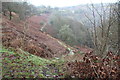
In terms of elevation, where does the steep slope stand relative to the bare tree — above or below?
below

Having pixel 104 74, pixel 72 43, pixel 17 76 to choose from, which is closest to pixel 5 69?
pixel 17 76

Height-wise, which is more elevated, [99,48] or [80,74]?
[99,48]

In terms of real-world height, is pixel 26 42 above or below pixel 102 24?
below

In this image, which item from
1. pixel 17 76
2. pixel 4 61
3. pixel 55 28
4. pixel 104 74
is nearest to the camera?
pixel 104 74

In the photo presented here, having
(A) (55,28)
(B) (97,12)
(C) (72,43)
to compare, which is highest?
(B) (97,12)

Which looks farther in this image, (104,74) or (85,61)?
(85,61)

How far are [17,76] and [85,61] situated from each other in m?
1.81

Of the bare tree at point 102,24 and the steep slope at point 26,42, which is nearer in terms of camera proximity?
the bare tree at point 102,24

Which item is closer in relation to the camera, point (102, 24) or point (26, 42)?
point (102, 24)

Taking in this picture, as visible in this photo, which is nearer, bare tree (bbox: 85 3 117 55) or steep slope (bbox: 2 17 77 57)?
bare tree (bbox: 85 3 117 55)

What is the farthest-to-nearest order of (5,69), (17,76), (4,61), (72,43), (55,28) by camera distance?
(55,28)
(72,43)
(4,61)
(5,69)
(17,76)

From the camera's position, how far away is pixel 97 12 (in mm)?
4121

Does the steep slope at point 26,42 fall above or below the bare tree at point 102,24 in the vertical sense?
below

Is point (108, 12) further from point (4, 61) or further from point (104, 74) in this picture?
point (4, 61)
